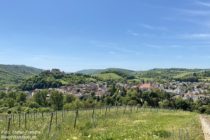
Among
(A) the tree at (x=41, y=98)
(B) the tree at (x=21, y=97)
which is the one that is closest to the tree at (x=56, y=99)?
(A) the tree at (x=41, y=98)

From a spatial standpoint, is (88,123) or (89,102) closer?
(88,123)

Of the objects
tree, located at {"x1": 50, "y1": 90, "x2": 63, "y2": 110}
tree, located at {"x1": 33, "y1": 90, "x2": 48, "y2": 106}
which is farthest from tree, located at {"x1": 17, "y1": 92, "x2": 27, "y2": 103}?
tree, located at {"x1": 50, "y1": 90, "x2": 63, "y2": 110}

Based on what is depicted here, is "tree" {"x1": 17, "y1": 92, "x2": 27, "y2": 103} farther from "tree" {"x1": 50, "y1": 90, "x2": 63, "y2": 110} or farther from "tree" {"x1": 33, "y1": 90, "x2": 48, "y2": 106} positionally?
A: "tree" {"x1": 50, "y1": 90, "x2": 63, "y2": 110}

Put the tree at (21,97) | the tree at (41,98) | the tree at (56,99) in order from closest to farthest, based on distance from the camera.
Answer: the tree at (21,97), the tree at (41,98), the tree at (56,99)

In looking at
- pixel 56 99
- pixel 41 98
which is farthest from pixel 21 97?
pixel 56 99

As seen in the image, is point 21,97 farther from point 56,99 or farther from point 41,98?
point 56,99

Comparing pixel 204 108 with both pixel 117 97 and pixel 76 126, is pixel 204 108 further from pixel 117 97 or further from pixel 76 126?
pixel 76 126

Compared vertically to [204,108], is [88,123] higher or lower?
higher

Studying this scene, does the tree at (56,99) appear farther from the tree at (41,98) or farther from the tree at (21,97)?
the tree at (21,97)

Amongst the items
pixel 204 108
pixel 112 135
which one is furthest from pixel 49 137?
pixel 204 108

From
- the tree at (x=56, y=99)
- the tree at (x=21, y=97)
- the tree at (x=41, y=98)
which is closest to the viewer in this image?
the tree at (x=21, y=97)

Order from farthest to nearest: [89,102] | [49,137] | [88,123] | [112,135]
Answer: [89,102], [88,123], [112,135], [49,137]

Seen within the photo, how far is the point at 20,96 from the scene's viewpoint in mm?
162125

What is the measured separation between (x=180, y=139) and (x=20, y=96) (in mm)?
147480
